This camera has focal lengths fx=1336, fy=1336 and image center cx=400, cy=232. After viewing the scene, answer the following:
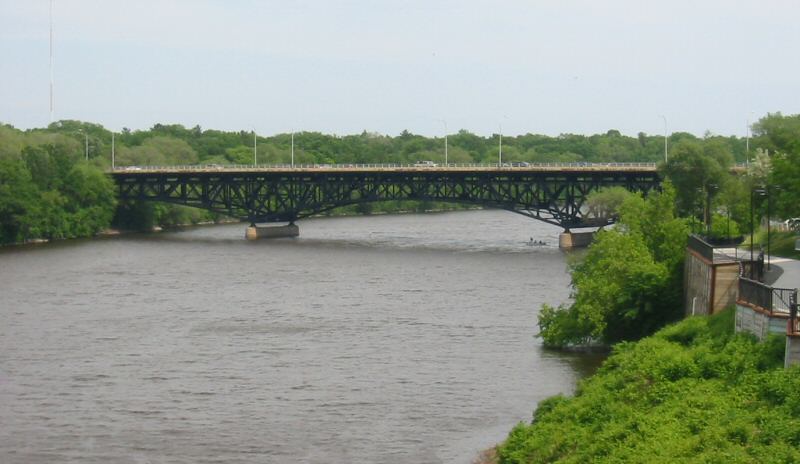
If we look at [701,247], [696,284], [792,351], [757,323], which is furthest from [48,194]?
[792,351]

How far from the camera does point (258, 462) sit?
120ft

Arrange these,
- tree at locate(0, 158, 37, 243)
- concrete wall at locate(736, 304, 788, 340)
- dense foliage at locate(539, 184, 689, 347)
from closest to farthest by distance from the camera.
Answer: concrete wall at locate(736, 304, 788, 340) → dense foliage at locate(539, 184, 689, 347) → tree at locate(0, 158, 37, 243)

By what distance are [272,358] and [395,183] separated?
79079 millimetres

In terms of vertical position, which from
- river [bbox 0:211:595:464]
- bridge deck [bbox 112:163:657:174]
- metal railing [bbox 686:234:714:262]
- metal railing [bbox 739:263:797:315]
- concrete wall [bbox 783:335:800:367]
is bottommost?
river [bbox 0:211:595:464]

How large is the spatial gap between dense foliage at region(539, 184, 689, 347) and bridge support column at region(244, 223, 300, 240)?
78906mm

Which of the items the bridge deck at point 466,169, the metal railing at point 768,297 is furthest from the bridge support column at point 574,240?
the metal railing at point 768,297

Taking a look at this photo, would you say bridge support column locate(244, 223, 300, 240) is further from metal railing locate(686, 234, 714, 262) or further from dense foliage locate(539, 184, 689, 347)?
metal railing locate(686, 234, 714, 262)

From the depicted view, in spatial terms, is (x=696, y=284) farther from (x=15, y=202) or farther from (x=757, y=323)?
(x=15, y=202)

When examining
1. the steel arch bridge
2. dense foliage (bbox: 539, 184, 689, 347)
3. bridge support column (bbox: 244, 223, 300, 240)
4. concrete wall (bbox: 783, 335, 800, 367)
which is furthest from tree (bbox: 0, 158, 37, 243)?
concrete wall (bbox: 783, 335, 800, 367)

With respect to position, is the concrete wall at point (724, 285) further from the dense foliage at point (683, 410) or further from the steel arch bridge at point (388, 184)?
the steel arch bridge at point (388, 184)

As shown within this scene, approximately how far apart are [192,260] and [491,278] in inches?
1047

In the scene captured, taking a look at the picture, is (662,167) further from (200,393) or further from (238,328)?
(200,393)

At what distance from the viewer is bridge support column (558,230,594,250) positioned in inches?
4656

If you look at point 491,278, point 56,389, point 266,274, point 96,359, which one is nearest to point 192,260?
point 266,274
